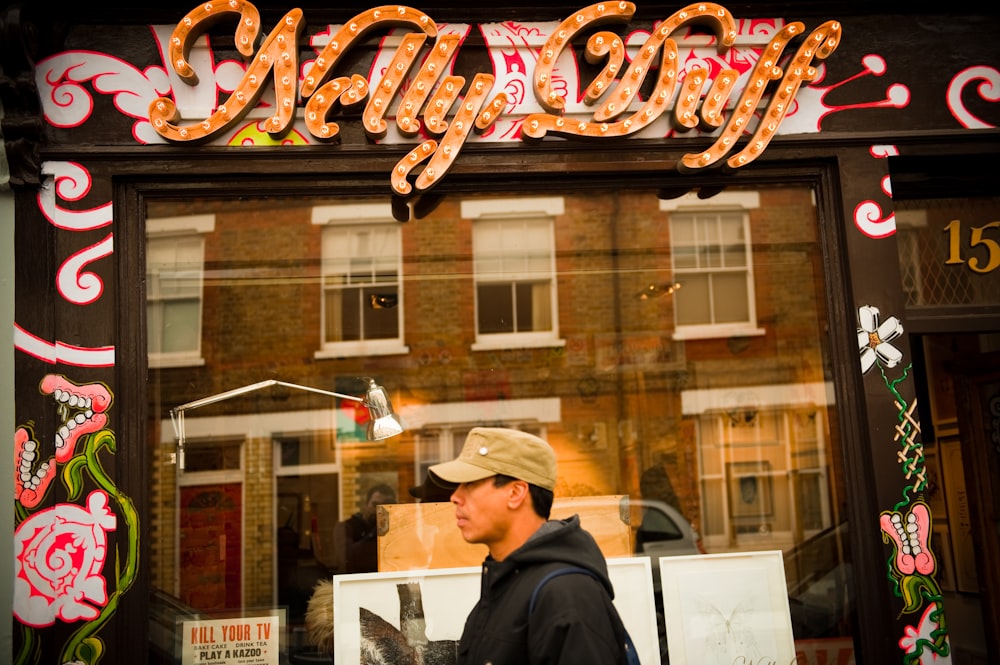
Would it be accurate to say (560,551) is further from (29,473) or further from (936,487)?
(936,487)

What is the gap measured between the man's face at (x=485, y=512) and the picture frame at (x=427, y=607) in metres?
2.07

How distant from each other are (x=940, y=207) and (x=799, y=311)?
1.11m

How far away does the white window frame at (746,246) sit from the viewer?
20.3 feet

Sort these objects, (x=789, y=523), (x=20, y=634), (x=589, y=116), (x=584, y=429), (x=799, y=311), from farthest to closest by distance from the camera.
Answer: (x=584, y=429) → (x=789, y=523) → (x=799, y=311) → (x=589, y=116) → (x=20, y=634)

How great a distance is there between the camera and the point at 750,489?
31.6 ft

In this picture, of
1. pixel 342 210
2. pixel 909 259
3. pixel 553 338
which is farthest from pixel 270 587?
pixel 909 259

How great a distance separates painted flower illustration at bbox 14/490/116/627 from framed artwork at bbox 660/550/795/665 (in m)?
3.01

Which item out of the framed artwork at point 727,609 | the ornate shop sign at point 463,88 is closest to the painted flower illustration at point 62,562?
the ornate shop sign at point 463,88

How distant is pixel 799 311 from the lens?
22.1 feet

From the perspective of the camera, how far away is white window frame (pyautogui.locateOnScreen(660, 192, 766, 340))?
20.3 ft

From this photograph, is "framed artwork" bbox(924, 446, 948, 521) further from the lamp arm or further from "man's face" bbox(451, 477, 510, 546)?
"man's face" bbox(451, 477, 510, 546)

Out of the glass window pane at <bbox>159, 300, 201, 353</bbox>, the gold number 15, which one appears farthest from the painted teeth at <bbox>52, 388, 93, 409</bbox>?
the gold number 15

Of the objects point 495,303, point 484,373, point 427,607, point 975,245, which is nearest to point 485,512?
point 427,607

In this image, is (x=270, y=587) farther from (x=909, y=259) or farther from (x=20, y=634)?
(x=909, y=259)
